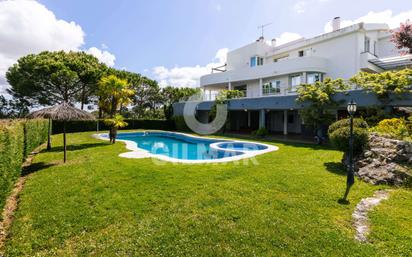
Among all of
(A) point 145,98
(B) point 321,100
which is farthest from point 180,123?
(B) point 321,100

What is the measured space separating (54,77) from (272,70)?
24887 mm

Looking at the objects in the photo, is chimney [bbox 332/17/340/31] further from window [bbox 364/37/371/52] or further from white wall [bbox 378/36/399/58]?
white wall [bbox 378/36/399/58]

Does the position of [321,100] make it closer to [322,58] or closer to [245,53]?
[322,58]

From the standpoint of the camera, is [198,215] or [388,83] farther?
[388,83]

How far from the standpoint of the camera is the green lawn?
4.04 m

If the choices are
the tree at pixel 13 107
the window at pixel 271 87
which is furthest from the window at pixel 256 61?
the tree at pixel 13 107

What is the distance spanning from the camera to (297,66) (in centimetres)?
2123

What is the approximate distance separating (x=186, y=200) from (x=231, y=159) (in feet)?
16.7

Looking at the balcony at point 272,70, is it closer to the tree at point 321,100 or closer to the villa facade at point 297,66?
the villa facade at point 297,66

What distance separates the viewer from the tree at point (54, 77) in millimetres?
25859

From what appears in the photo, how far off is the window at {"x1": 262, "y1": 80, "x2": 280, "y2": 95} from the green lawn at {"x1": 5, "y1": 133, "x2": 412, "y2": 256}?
49.9 feet

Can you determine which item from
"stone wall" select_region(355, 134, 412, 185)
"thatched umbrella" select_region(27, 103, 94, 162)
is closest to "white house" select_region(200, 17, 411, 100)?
"stone wall" select_region(355, 134, 412, 185)

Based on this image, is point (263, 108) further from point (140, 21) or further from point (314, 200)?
point (314, 200)

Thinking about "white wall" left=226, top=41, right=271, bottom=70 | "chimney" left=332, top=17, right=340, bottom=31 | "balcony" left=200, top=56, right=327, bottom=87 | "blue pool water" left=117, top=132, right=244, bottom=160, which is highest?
"chimney" left=332, top=17, right=340, bottom=31
